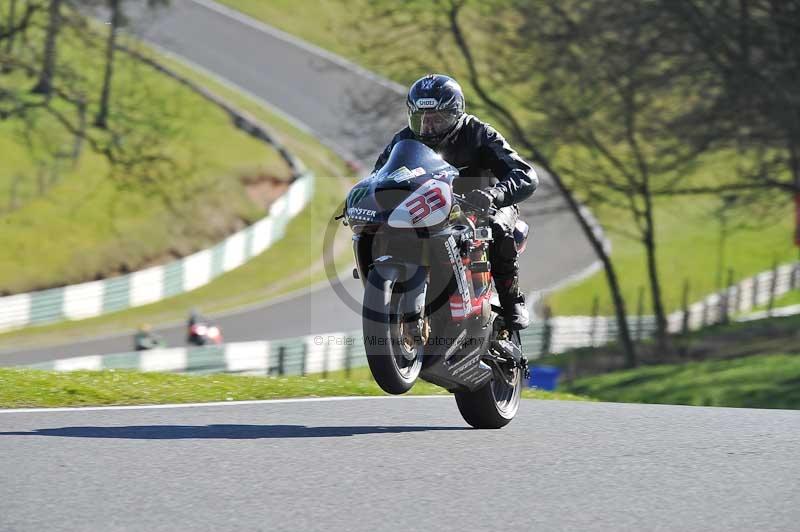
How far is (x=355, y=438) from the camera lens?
7.32 metres

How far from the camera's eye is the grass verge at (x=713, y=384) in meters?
20.0

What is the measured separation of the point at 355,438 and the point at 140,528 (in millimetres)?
2446

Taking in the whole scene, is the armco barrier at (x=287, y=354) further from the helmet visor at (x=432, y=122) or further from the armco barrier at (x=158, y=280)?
the helmet visor at (x=432, y=122)

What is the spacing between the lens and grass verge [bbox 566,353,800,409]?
20.0 m

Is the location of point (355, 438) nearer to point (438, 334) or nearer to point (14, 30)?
point (438, 334)

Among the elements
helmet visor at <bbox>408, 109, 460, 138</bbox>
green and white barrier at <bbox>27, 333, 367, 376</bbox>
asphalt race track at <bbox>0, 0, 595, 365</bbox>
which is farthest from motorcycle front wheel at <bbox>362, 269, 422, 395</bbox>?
asphalt race track at <bbox>0, 0, 595, 365</bbox>

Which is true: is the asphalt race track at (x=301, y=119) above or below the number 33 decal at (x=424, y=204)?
above

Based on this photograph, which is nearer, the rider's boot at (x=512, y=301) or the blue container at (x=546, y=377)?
the rider's boot at (x=512, y=301)

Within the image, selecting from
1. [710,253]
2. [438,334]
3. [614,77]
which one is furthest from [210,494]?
[710,253]

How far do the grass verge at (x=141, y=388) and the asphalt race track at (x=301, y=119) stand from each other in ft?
52.9

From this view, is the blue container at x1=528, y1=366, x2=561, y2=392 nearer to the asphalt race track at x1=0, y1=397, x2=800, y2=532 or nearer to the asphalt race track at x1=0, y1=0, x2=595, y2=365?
the asphalt race track at x1=0, y1=0, x2=595, y2=365

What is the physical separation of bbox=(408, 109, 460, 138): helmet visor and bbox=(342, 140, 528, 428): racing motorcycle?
30 cm

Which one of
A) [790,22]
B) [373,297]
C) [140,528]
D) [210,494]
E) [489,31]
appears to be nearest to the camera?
[140,528]

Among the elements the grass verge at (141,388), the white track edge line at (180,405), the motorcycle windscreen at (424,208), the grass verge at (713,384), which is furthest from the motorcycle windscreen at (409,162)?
the grass verge at (713,384)
